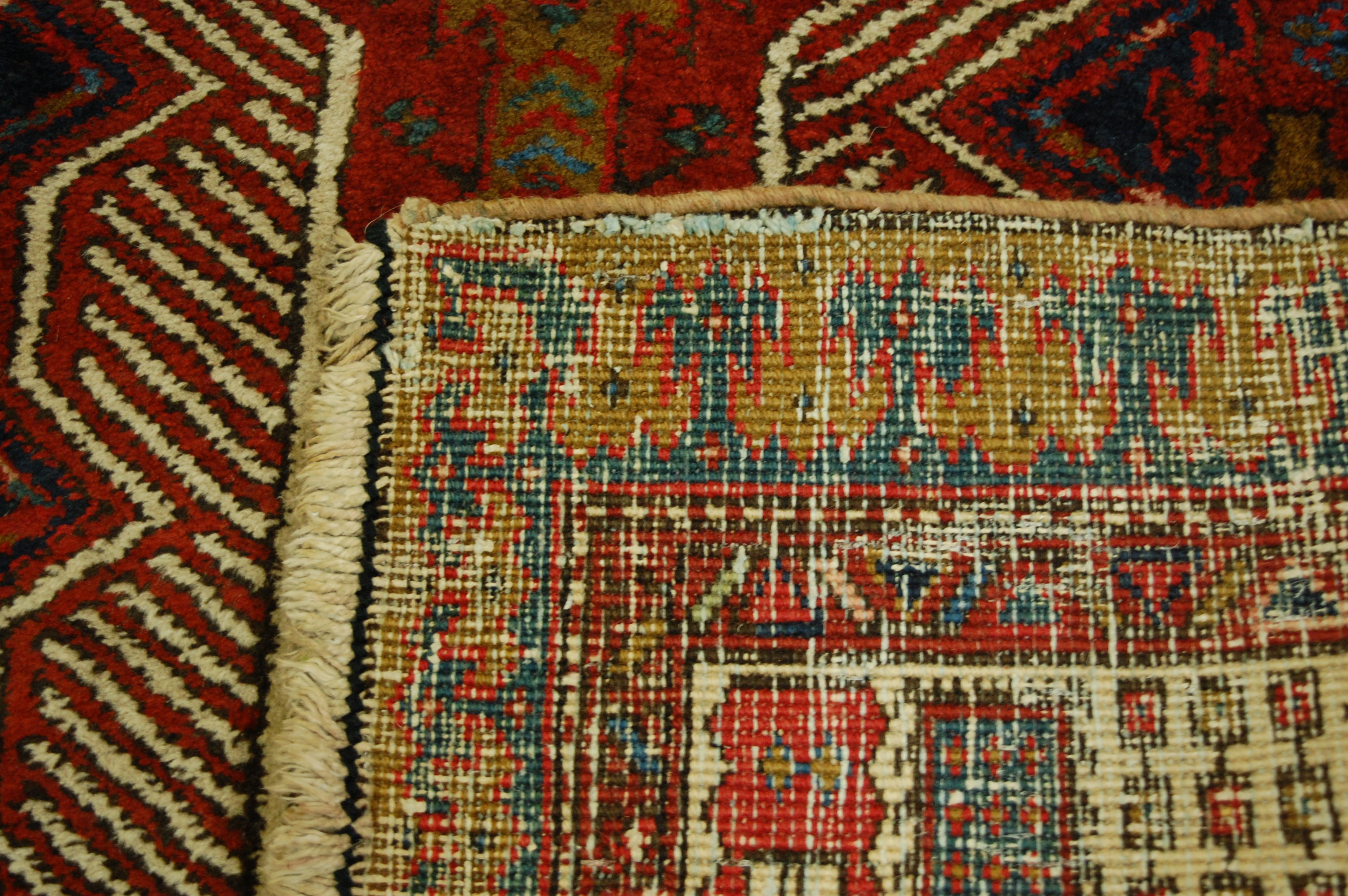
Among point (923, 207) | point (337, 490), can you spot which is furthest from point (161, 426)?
point (923, 207)

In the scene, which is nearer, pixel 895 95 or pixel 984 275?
pixel 984 275

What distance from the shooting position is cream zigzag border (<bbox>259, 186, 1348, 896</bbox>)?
2.21ft

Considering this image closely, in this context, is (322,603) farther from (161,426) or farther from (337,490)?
(161,426)

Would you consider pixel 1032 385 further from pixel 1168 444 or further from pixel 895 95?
pixel 895 95

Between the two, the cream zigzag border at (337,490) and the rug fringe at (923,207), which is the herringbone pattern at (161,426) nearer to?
the cream zigzag border at (337,490)

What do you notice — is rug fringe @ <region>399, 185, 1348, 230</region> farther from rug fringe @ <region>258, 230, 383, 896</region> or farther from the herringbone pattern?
the herringbone pattern

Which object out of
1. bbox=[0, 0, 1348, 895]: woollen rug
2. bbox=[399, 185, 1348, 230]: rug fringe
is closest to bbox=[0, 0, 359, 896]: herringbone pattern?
bbox=[0, 0, 1348, 895]: woollen rug

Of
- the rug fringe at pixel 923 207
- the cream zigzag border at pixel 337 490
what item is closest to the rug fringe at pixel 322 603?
the cream zigzag border at pixel 337 490

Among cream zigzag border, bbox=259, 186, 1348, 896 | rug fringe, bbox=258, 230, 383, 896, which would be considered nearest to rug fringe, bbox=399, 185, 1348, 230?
cream zigzag border, bbox=259, 186, 1348, 896

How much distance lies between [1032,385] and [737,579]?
31cm

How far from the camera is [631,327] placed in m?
0.73

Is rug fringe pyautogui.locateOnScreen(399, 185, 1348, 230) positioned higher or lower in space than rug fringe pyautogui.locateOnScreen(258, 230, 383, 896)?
higher

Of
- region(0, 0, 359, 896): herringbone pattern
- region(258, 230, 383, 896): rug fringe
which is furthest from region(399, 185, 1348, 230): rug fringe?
region(0, 0, 359, 896): herringbone pattern

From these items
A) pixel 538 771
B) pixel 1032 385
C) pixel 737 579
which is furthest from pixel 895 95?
pixel 538 771
